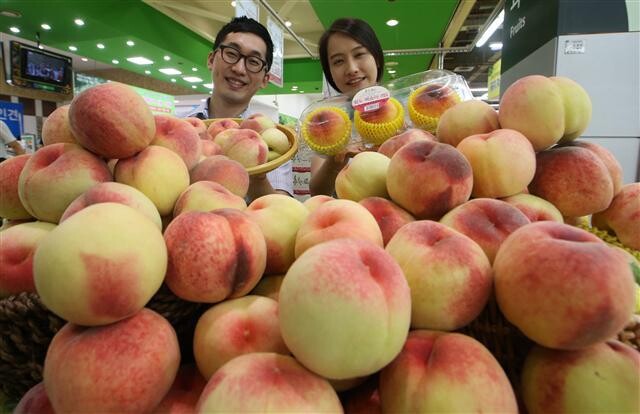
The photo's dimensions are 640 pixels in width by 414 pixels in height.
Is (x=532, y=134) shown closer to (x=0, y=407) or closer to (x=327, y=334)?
(x=327, y=334)

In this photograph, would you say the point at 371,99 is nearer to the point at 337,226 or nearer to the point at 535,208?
the point at 535,208

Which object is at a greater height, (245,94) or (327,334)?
(245,94)

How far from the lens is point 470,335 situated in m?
0.50

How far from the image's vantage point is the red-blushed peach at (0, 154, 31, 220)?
0.70m

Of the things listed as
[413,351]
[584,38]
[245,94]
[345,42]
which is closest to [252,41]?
[245,94]

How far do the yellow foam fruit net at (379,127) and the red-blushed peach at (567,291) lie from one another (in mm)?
1027

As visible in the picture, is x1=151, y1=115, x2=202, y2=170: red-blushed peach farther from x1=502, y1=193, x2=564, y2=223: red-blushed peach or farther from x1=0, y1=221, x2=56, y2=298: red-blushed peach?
x1=502, y1=193, x2=564, y2=223: red-blushed peach

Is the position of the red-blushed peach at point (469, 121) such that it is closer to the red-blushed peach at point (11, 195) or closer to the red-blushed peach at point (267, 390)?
the red-blushed peach at point (267, 390)

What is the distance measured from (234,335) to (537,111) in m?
0.72

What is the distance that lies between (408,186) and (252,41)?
1849 mm

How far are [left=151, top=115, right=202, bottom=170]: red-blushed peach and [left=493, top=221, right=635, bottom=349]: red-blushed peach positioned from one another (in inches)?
26.9

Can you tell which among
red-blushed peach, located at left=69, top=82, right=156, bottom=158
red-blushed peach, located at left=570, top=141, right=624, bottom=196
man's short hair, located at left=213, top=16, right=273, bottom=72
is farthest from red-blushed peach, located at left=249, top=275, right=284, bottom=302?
man's short hair, located at left=213, top=16, right=273, bottom=72

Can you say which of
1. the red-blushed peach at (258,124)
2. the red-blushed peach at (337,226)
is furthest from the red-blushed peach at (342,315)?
the red-blushed peach at (258,124)

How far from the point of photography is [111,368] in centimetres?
41
